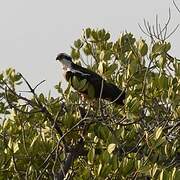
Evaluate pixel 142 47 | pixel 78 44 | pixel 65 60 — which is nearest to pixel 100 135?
pixel 142 47

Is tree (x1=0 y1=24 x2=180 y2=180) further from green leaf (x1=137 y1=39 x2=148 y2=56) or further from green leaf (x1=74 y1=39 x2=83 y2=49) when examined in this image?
green leaf (x1=74 y1=39 x2=83 y2=49)

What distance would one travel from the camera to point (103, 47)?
25.3 ft

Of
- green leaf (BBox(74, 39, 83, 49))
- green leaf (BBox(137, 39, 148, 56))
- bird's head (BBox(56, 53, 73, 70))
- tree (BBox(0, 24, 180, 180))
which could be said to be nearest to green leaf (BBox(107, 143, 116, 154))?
tree (BBox(0, 24, 180, 180))

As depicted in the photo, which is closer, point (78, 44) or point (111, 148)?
point (111, 148)

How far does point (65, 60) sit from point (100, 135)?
408cm

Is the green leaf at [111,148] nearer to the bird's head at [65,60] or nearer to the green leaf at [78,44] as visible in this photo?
the green leaf at [78,44]

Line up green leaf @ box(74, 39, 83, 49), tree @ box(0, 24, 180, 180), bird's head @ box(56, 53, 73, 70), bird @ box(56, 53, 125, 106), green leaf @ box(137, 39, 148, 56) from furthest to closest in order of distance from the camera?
bird's head @ box(56, 53, 73, 70) → green leaf @ box(74, 39, 83, 49) → bird @ box(56, 53, 125, 106) → green leaf @ box(137, 39, 148, 56) → tree @ box(0, 24, 180, 180)

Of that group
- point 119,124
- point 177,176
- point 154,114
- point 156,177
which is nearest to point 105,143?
point 119,124

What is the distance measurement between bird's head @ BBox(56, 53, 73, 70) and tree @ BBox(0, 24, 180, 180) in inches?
89.4

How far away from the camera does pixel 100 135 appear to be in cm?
505

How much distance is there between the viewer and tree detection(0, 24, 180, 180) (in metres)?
4.50

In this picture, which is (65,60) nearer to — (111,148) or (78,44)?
(78,44)

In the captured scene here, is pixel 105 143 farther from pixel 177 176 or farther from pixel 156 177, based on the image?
pixel 177 176

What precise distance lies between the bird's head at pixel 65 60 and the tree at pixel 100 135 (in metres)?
2.27
